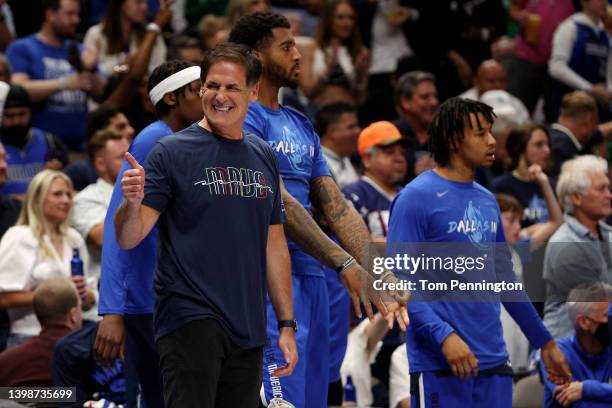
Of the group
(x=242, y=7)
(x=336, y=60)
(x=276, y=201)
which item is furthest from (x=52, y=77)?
(x=276, y=201)

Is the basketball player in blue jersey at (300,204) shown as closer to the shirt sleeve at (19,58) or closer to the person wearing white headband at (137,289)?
the person wearing white headband at (137,289)

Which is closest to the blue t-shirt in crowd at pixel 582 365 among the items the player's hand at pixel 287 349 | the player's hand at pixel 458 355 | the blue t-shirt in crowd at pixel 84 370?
the player's hand at pixel 458 355

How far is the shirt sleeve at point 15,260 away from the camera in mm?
7711

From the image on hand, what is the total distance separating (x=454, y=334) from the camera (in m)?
5.37

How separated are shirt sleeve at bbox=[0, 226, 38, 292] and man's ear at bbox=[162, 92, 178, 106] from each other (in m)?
2.63

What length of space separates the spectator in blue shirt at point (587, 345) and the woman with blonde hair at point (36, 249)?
304 centimetres

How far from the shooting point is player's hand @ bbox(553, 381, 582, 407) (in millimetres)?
6594

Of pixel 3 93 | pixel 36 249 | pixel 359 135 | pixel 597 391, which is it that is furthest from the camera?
pixel 359 135

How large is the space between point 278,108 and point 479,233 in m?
1.11

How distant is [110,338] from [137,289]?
0.81 feet

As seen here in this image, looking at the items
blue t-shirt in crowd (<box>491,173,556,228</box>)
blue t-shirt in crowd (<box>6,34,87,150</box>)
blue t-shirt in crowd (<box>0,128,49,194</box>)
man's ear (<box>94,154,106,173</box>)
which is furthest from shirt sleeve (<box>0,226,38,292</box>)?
blue t-shirt in crowd (<box>491,173,556,228</box>)

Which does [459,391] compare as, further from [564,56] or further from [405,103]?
[564,56]

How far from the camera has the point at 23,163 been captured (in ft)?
30.0

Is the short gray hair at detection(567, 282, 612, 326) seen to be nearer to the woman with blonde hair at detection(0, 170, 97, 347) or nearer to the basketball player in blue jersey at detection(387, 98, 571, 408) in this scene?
the basketball player in blue jersey at detection(387, 98, 571, 408)
